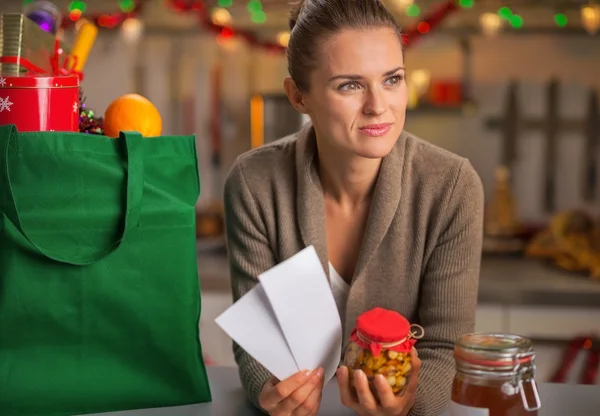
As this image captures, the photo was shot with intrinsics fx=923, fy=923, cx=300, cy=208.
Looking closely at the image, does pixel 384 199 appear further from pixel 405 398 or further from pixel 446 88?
pixel 446 88

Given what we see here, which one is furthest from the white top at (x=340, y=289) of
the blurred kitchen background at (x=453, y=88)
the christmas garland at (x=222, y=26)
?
the christmas garland at (x=222, y=26)

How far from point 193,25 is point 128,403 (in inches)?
93.9

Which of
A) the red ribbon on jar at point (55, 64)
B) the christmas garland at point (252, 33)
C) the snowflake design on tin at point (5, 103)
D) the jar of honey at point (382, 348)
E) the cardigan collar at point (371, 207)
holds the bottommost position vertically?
the jar of honey at point (382, 348)

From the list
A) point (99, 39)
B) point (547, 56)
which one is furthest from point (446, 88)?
point (99, 39)

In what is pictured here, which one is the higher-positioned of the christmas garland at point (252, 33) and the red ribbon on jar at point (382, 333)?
the christmas garland at point (252, 33)

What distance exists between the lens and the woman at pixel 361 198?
4.22 ft

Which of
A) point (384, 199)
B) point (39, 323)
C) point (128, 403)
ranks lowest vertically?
point (128, 403)

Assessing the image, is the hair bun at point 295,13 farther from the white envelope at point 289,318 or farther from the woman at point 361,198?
the white envelope at point 289,318

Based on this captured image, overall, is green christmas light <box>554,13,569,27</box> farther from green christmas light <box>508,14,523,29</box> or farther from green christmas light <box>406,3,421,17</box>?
green christmas light <box>406,3,421,17</box>

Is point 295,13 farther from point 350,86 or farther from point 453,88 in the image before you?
point 453,88

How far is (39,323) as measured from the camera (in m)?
1.15

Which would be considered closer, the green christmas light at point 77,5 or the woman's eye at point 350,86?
the woman's eye at point 350,86

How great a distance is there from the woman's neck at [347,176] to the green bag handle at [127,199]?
0.39 m

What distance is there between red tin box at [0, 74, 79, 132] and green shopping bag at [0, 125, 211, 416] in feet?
0.23
